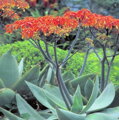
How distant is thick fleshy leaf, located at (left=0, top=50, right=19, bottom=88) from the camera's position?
12.4 feet

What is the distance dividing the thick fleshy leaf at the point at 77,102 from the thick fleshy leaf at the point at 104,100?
15 centimetres

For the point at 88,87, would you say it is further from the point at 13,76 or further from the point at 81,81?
the point at 13,76

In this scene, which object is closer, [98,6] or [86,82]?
[86,82]

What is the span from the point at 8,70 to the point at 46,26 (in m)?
1.03

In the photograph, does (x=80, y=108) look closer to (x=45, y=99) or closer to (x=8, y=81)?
(x=45, y=99)

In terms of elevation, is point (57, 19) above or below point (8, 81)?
above

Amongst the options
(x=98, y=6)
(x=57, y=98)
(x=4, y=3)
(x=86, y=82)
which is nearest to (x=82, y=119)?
(x=57, y=98)

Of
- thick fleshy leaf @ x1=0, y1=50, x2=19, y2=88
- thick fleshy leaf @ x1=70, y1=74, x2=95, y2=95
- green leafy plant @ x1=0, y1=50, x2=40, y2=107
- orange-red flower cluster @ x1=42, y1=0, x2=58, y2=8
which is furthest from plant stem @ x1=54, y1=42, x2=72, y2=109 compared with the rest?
orange-red flower cluster @ x1=42, y1=0, x2=58, y2=8

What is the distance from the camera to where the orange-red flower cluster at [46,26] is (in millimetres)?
2943

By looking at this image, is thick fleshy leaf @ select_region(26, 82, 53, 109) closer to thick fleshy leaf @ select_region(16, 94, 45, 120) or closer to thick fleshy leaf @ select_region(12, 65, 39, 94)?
thick fleshy leaf @ select_region(16, 94, 45, 120)

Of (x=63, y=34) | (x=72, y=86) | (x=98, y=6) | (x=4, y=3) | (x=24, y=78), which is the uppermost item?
(x=4, y=3)

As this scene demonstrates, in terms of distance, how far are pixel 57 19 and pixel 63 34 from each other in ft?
0.57

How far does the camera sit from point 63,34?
304cm

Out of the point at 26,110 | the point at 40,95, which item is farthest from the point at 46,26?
the point at 26,110
